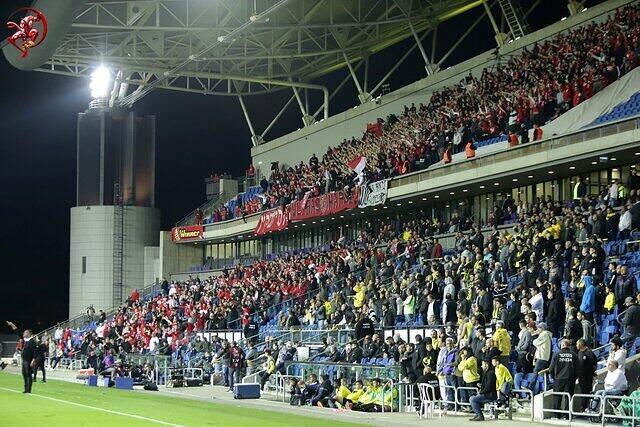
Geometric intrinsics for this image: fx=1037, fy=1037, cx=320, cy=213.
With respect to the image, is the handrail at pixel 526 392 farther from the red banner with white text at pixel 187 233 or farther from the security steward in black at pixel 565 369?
the red banner with white text at pixel 187 233

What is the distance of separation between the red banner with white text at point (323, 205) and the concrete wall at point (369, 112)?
562 cm

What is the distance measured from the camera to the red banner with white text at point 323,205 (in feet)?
141

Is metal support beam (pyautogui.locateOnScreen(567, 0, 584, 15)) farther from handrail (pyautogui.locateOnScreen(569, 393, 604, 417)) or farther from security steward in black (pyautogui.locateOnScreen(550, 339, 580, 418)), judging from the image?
handrail (pyautogui.locateOnScreen(569, 393, 604, 417))

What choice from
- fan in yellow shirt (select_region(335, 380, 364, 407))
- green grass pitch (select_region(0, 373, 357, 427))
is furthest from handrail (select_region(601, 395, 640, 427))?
fan in yellow shirt (select_region(335, 380, 364, 407))

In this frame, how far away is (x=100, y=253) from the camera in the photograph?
2499 inches

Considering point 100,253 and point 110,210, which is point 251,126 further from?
point 100,253

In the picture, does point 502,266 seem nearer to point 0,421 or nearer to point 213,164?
point 0,421

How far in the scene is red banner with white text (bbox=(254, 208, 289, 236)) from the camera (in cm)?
4950

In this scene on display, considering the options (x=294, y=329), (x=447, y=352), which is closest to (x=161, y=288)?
(x=294, y=329)

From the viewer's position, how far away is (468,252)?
99.3ft

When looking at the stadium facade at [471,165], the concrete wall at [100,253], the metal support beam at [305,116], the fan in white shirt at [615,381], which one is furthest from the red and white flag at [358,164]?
the fan in white shirt at [615,381]

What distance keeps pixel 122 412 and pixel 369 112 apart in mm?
29994

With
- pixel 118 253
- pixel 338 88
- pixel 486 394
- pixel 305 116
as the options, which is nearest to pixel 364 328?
pixel 486 394

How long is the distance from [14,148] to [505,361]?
51.5m
